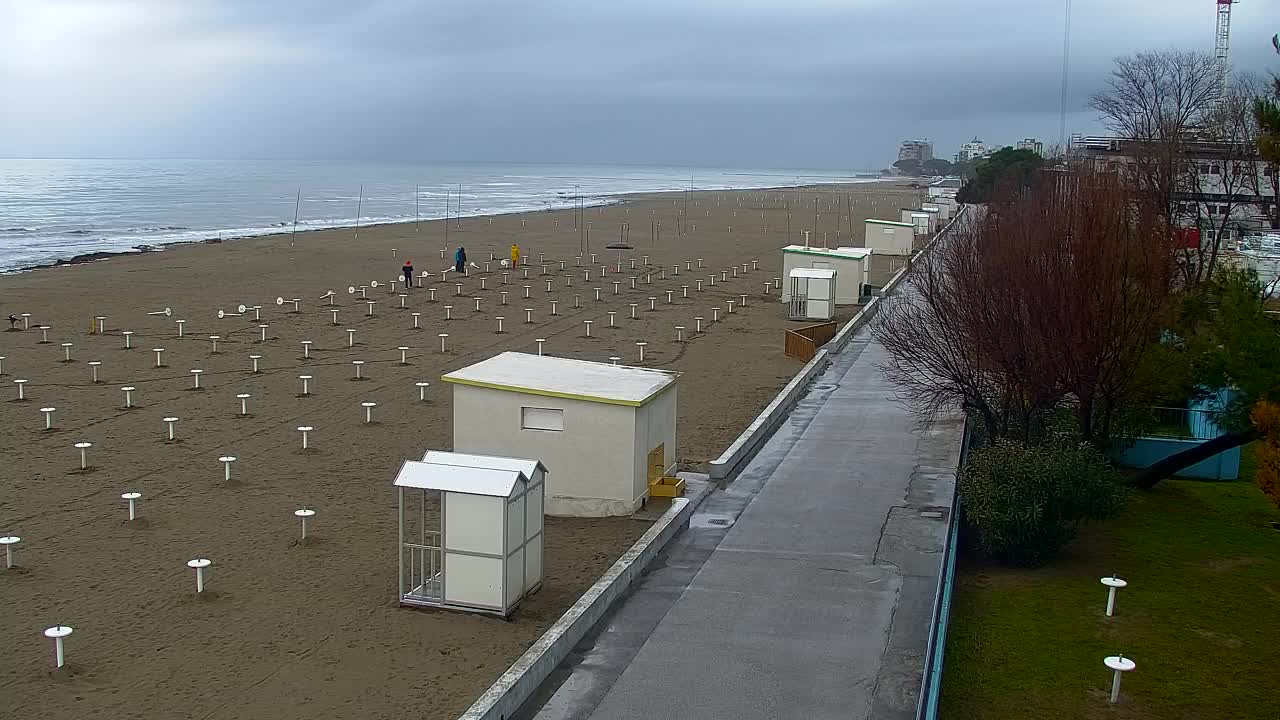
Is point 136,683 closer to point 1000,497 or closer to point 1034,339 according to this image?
point 1000,497

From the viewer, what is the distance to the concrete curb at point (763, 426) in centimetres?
1822

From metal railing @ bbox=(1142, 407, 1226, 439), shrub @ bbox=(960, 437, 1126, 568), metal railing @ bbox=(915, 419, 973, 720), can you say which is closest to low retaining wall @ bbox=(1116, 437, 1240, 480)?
metal railing @ bbox=(1142, 407, 1226, 439)

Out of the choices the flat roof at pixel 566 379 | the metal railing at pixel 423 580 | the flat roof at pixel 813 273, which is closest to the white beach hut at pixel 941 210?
the flat roof at pixel 813 273

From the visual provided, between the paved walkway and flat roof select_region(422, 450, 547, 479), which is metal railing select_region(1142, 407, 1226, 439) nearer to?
the paved walkway

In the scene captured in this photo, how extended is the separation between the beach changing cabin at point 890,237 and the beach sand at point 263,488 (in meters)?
18.2

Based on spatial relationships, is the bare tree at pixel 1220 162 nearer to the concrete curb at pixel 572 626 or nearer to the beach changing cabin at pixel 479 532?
the concrete curb at pixel 572 626

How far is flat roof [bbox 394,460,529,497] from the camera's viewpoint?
1248 cm

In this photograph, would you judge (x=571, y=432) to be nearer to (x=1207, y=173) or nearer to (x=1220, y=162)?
(x=1220, y=162)

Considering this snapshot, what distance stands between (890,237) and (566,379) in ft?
149

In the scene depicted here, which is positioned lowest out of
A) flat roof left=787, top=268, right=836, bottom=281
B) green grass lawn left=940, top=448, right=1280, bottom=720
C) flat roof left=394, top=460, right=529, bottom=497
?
green grass lawn left=940, top=448, right=1280, bottom=720

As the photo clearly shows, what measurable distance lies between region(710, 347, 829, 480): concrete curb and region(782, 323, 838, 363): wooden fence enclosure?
165 centimetres

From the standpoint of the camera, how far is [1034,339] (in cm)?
1762

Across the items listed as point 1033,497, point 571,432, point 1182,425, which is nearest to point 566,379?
point 571,432

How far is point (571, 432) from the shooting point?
52.7ft
